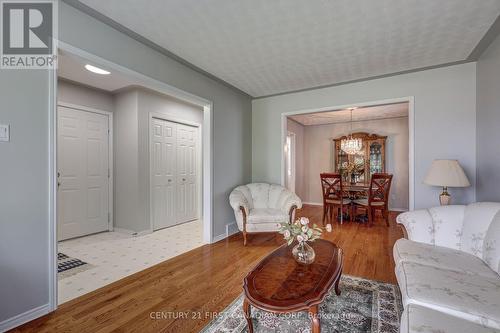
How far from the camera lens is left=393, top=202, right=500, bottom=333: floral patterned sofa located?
1170mm

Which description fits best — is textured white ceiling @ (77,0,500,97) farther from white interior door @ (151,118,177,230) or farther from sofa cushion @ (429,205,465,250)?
sofa cushion @ (429,205,465,250)

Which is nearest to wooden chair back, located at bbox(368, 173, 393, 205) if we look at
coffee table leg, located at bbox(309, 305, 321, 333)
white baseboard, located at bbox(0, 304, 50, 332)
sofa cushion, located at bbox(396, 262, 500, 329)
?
sofa cushion, located at bbox(396, 262, 500, 329)

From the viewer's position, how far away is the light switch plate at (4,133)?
64.6 inches

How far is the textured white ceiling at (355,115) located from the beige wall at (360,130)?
0.69 feet

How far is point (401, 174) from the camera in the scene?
6008mm

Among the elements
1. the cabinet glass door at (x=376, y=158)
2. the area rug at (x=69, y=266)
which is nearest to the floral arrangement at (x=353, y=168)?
the cabinet glass door at (x=376, y=158)

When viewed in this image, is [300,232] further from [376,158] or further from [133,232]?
[376,158]

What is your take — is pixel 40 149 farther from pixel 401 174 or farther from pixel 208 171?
pixel 401 174

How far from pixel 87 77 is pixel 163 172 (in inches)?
72.8

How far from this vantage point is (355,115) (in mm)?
5887

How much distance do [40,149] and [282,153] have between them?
3.36 m

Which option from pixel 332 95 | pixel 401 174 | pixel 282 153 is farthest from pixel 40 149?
pixel 401 174

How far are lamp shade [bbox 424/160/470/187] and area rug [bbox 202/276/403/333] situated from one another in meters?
1.31

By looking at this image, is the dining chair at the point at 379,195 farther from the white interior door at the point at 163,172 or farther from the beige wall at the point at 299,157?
the white interior door at the point at 163,172
